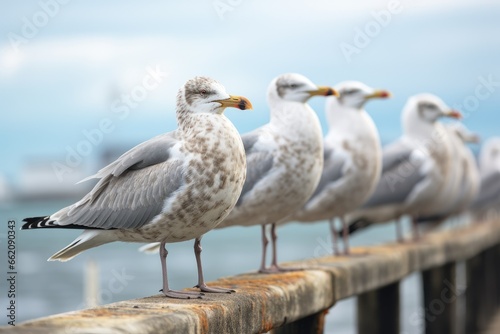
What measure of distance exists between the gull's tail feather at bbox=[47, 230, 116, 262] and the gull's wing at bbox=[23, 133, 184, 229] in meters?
0.09

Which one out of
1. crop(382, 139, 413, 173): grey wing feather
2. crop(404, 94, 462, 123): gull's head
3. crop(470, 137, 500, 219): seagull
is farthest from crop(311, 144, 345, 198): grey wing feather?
crop(470, 137, 500, 219): seagull

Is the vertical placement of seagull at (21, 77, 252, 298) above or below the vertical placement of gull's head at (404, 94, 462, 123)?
below

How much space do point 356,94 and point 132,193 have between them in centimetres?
428

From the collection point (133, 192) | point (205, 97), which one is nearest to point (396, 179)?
point (205, 97)

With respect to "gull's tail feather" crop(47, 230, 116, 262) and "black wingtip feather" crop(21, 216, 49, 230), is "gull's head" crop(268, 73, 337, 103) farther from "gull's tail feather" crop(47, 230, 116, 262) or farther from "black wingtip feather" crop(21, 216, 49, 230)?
"black wingtip feather" crop(21, 216, 49, 230)

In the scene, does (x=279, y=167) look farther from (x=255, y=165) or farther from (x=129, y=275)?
(x=129, y=275)

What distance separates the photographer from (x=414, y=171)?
10812 millimetres

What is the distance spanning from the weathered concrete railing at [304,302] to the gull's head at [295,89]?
3.68 ft

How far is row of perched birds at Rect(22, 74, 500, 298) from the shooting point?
5.07m

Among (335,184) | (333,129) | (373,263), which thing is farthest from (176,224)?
(333,129)

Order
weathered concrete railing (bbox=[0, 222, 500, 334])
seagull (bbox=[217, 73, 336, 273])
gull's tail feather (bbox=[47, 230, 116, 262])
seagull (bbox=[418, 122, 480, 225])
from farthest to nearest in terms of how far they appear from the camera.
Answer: seagull (bbox=[418, 122, 480, 225]), seagull (bbox=[217, 73, 336, 273]), gull's tail feather (bbox=[47, 230, 116, 262]), weathered concrete railing (bbox=[0, 222, 500, 334])

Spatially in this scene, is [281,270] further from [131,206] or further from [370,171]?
[370,171]

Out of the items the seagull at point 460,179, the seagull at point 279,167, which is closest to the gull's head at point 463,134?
the seagull at point 460,179

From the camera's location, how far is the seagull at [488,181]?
17.8 m
